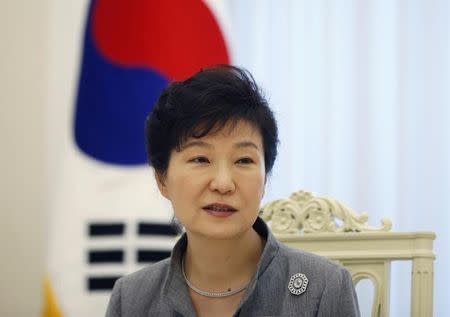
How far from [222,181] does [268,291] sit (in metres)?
0.27

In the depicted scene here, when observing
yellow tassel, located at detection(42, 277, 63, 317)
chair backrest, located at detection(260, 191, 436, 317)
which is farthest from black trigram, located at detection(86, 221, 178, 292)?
chair backrest, located at detection(260, 191, 436, 317)

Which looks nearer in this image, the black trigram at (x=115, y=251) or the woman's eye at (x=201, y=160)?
the woman's eye at (x=201, y=160)

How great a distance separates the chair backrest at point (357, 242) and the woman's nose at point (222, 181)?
26.0 inches

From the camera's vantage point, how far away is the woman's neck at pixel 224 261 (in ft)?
4.78

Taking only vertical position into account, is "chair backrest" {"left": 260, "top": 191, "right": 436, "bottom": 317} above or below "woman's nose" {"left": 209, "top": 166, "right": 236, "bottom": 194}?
below

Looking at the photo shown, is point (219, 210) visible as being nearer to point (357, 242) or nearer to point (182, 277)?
point (182, 277)

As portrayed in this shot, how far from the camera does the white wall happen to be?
275 cm

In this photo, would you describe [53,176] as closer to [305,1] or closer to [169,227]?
[169,227]

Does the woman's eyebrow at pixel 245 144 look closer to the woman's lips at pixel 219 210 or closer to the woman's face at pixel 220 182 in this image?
the woman's face at pixel 220 182

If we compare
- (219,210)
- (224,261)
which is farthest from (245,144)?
(224,261)

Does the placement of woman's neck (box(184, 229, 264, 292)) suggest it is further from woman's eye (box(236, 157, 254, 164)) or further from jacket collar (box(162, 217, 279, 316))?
woman's eye (box(236, 157, 254, 164))

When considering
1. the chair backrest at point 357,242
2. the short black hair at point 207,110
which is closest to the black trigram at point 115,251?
the chair backrest at point 357,242

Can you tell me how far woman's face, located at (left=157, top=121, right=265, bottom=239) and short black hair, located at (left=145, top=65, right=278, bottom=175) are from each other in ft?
0.07

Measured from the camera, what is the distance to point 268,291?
56.7 inches
